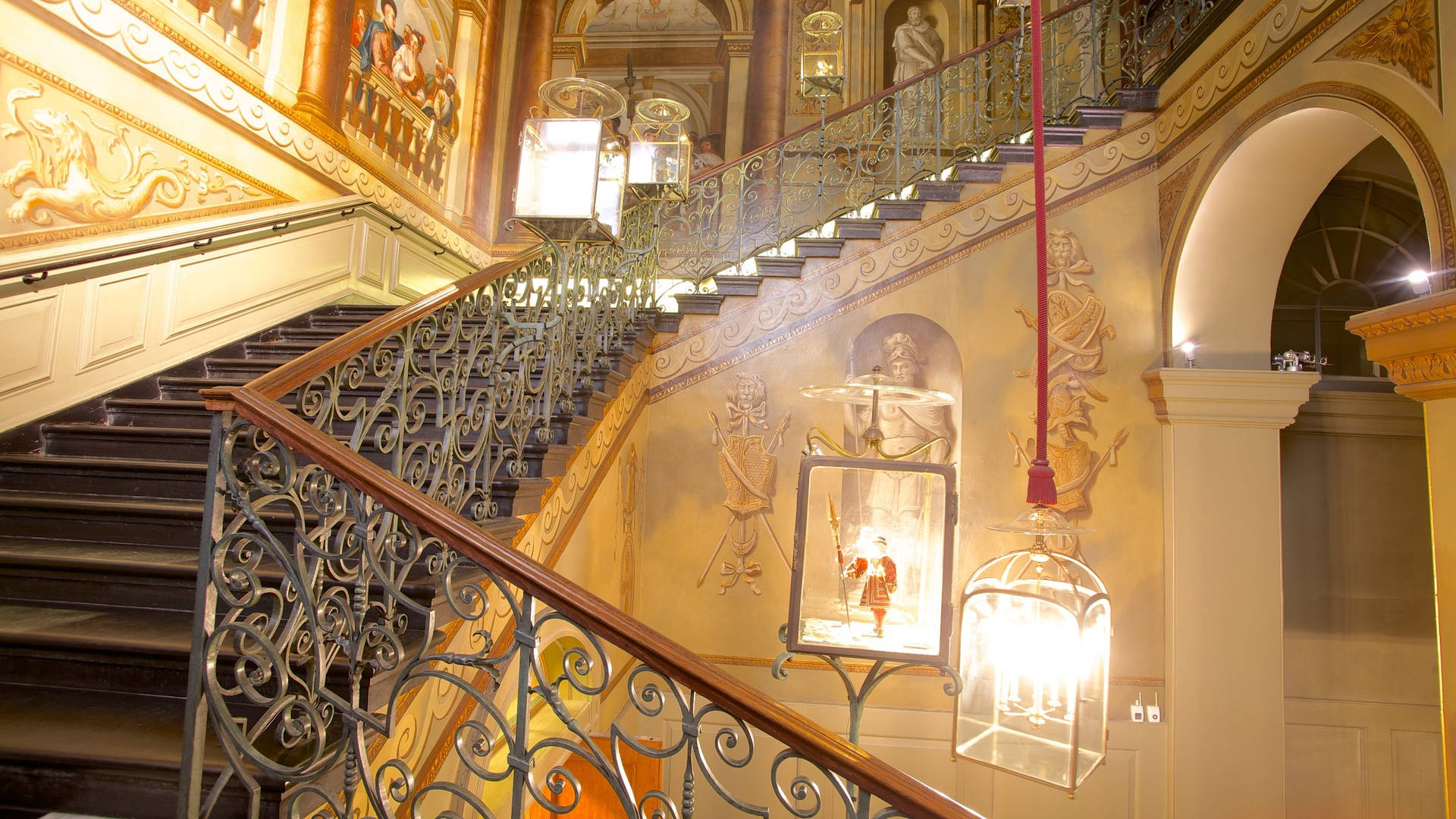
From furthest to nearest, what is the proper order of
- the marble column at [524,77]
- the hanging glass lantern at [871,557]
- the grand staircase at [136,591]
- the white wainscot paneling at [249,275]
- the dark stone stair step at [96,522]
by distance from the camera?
the marble column at [524,77]
the white wainscot paneling at [249,275]
the dark stone stair step at [96,522]
the hanging glass lantern at [871,557]
the grand staircase at [136,591]

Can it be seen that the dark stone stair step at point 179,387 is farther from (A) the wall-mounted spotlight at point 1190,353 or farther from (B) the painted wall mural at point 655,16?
(B) the painted wall mural at point 655,16

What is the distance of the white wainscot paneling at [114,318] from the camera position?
11.6 feet

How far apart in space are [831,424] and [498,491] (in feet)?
10.00

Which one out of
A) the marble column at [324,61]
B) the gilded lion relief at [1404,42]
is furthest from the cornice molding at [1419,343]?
the marble column at [324,61]

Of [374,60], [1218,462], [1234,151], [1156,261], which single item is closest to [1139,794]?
[1218,462]

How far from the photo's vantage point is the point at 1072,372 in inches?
211

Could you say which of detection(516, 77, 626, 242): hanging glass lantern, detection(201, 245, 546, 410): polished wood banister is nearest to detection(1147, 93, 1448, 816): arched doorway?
detection(516, 77, 626, 242): hanging glass lantern

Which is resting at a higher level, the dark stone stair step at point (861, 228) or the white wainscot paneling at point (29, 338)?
the dark stone stair step at point (861, 228)

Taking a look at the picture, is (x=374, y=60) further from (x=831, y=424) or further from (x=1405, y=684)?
(x=1405, y=684)

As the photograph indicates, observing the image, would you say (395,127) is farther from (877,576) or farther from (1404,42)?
(1404,42)

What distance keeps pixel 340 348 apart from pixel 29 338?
2.09m

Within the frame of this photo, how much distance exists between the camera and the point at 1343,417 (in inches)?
231

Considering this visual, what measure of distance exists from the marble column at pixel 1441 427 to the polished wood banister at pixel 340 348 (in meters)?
3.56

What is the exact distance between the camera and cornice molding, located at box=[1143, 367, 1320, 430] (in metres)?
4.86
